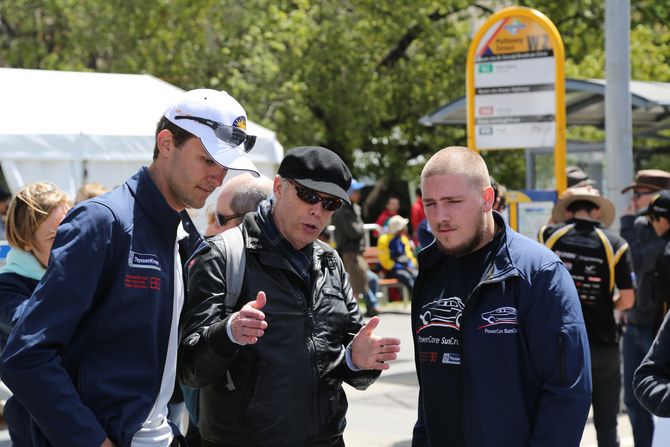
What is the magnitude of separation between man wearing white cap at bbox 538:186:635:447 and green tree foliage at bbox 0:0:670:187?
1514 centimetres

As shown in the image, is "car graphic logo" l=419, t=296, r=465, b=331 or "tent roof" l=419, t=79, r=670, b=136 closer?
"car graphic logo" l=419, t=296, r=465, b=331

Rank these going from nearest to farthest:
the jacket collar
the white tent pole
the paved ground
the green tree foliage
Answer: the jacket collar, the paved ground, the white tent pole, the green tree foliage

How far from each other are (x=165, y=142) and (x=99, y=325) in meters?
0.62

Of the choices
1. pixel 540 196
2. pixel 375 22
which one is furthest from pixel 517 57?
pixel 375 22

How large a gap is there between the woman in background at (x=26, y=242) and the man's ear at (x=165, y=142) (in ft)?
4.32

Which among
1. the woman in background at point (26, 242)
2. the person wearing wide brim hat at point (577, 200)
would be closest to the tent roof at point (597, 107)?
the person wearing wide brim hat at point (577, 200)

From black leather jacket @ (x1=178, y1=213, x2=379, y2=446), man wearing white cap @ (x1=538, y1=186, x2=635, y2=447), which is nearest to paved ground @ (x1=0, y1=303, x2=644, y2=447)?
man wearing white cap @ (x1=538, y1=186, x2=635, y2=447)

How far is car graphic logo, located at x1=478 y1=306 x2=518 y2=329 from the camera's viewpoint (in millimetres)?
3268

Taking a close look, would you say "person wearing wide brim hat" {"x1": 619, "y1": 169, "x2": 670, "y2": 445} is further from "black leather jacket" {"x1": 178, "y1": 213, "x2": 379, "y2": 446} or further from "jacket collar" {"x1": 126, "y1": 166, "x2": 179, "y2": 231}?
"jacket collar" {"x1": 126, "y1": 166, "x2": 179, "y2": 231}

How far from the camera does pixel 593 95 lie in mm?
12039

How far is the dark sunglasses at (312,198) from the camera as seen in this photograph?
3.69 meters

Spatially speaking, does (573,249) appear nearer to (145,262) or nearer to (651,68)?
(145,262)

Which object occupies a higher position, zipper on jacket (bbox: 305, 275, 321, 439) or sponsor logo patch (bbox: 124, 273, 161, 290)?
sponsor logo patch (bbox: 124, 273, 161, 290)

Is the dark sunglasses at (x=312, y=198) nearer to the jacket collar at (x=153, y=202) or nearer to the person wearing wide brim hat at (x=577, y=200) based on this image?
the jacket collar at (x=153, y=202)
